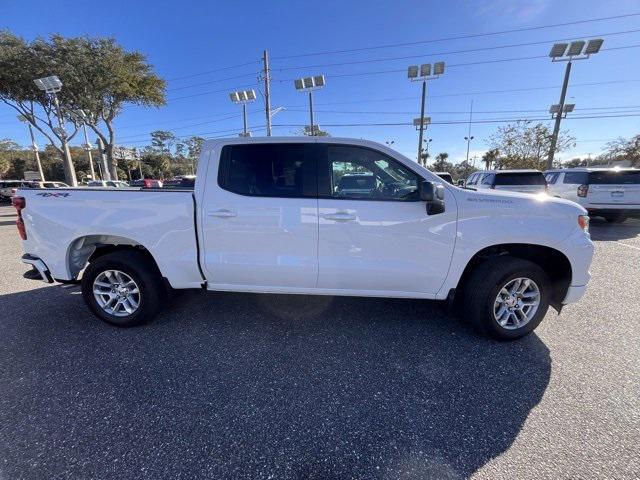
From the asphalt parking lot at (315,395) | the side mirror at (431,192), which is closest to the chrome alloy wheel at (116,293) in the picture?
the asphalt parking lot at (315,395)

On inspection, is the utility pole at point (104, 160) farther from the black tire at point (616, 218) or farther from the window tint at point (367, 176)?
the black tire at point (616, 218)

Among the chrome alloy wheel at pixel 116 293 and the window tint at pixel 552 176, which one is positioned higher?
the window tint at pixel 552 176

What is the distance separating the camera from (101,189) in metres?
3.27

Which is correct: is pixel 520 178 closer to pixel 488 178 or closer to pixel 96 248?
pixel 488 178

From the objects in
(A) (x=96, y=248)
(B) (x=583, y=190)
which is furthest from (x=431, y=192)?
(B) (x=583, y=190)

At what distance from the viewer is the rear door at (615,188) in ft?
29.9

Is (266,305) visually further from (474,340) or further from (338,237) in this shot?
(474,340)

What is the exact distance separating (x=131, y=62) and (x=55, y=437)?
2836 centimetres

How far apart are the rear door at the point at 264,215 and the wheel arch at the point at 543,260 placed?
1680 millimetres

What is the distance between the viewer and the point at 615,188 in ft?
A: 30.2

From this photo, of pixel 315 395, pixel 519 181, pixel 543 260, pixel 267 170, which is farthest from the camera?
pixel 519 181

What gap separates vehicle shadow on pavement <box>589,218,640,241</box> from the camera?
834cm

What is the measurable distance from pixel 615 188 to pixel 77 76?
96.1 feet

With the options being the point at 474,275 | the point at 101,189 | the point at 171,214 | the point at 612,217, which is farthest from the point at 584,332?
the point at 612,217
